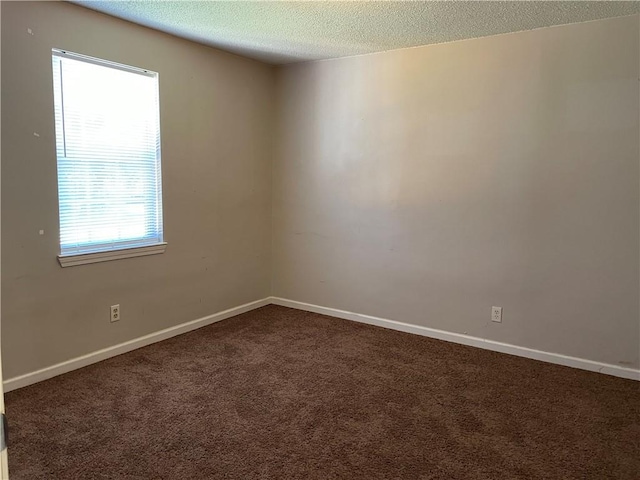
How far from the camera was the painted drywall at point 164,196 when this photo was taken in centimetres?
276

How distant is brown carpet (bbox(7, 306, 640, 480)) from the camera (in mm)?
2172

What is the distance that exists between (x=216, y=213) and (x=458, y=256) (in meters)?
2.04

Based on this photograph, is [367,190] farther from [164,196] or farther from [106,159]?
[106,159]

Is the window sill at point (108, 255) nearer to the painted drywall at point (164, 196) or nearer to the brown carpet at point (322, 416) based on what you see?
the painted drywall at point (164, 196)

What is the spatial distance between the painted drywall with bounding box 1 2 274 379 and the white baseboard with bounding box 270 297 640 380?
0.69 m

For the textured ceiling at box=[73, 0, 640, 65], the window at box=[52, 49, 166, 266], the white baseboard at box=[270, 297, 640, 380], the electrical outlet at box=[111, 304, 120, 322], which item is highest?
the textured ceiling at box=[73, 0, 640, 65]

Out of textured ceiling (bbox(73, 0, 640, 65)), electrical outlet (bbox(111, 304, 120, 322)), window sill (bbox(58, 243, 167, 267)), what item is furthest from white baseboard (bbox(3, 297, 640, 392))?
textured ceiling (bbox(73, 0, 640, 65))

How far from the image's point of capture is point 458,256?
3697mm

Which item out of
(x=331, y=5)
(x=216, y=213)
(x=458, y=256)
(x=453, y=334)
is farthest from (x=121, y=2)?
(x=453, y=334)

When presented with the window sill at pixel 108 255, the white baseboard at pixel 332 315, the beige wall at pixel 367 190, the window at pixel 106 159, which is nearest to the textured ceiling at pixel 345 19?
the beige wall at pixel 367 190

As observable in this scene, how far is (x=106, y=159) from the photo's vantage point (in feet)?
10.6

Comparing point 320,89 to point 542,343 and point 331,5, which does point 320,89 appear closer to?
point 331,5

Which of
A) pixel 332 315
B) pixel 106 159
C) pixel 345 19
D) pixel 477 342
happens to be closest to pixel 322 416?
pixel 477 342

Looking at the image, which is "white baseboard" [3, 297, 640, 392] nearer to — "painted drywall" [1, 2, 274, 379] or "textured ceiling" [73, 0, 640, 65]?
"painted drywall" [1, 2, 274, 379]
